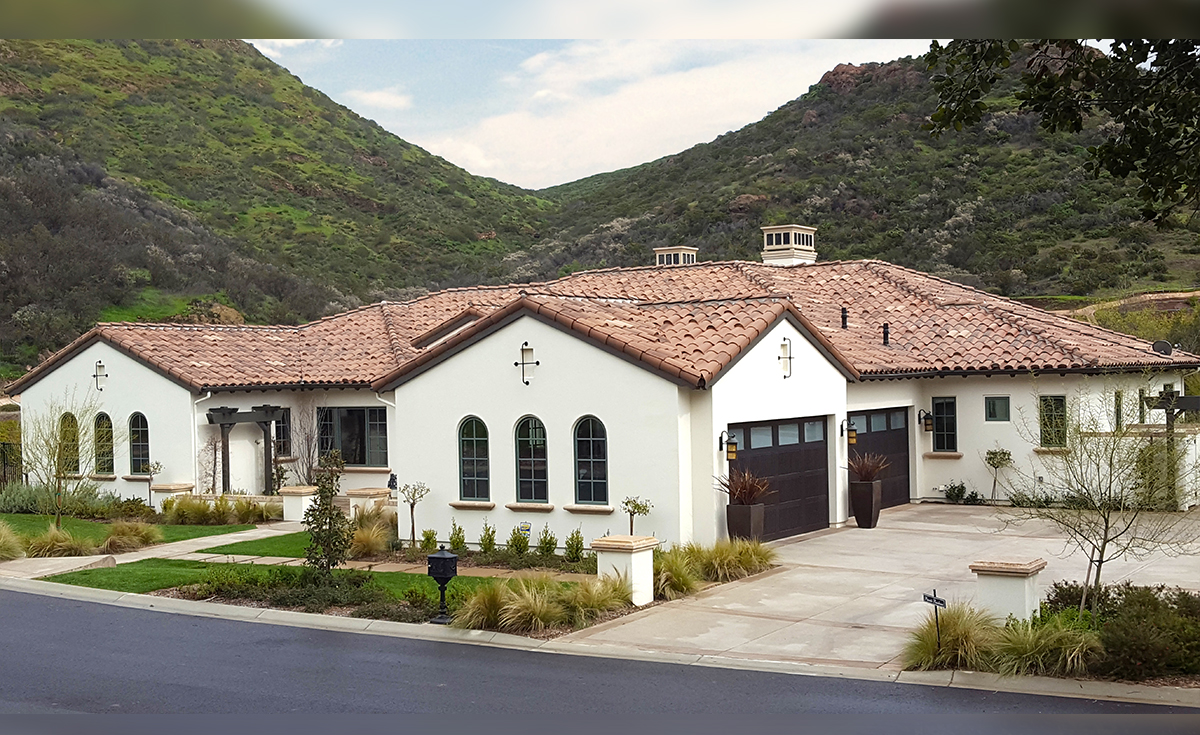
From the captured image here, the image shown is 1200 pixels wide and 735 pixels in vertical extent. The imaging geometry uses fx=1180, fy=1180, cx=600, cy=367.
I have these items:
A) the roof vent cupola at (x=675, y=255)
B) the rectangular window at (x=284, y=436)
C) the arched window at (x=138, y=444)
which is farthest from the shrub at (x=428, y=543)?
the roof vent cupola at (x=675, y=255)

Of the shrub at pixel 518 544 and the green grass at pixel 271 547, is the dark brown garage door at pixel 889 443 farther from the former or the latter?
the green grass at pixel 271 547

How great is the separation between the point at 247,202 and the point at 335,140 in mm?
11820

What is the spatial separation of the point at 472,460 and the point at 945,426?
11.6 meters

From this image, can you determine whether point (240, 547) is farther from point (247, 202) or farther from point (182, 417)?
point (247, 202)

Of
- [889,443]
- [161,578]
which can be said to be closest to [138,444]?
[161,578]

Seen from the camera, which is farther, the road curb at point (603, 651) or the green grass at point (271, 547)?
the green grass at point (271, 547)

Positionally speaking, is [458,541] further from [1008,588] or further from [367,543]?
[1008,588]

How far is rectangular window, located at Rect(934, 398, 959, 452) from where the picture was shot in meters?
26.3

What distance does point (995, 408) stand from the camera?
1010 inches

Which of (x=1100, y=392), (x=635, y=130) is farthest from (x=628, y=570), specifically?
(x=635, y=130)

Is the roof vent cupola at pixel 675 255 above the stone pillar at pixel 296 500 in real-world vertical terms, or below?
above

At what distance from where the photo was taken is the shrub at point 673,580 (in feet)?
50.3

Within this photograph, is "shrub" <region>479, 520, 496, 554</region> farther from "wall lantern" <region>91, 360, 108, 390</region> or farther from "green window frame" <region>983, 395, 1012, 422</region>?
"wall lantern" <region>91, 360, 108, 390</region>

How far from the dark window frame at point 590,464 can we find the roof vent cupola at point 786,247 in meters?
16.6
